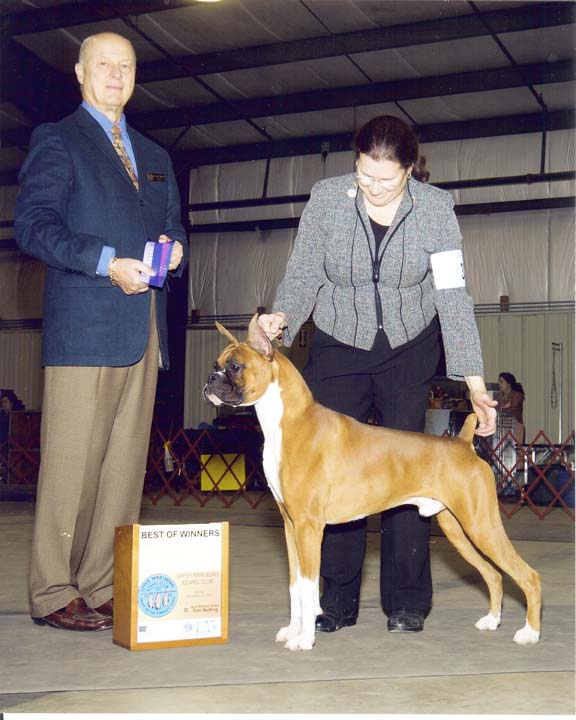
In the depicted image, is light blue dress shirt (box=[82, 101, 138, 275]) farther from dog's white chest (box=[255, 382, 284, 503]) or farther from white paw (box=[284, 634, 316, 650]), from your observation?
white paw (box=[284, 634, 316, 650])

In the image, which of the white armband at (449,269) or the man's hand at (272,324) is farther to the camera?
the white armband at (449,269)

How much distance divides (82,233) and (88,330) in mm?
352

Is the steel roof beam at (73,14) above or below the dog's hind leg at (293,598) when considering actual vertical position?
above

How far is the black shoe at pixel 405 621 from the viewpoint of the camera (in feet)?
10.9

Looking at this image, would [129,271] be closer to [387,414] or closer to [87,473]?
[87,473]

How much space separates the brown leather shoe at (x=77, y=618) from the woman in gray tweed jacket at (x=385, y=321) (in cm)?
80

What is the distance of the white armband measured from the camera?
3.24m

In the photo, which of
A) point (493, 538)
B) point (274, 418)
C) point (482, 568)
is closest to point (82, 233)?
point (274, 418)

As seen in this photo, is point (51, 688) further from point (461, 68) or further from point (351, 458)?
point (461, 68)

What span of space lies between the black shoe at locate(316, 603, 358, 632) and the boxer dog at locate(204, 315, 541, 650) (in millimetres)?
214

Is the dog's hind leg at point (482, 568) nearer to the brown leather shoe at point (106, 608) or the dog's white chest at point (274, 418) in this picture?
the dog's white chest at point (274, 418)

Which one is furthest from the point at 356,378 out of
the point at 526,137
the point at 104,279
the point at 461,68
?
the point at 526,137

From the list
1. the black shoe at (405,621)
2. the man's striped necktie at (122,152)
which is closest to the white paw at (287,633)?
the black shoe at (405,621)

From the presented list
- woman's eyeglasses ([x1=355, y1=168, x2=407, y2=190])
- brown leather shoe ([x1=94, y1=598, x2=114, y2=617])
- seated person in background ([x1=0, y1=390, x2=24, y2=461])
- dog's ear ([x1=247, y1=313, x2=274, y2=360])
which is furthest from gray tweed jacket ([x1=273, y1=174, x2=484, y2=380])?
seated person in background ([x1=0, y1=390, x2=24, y2=461])
